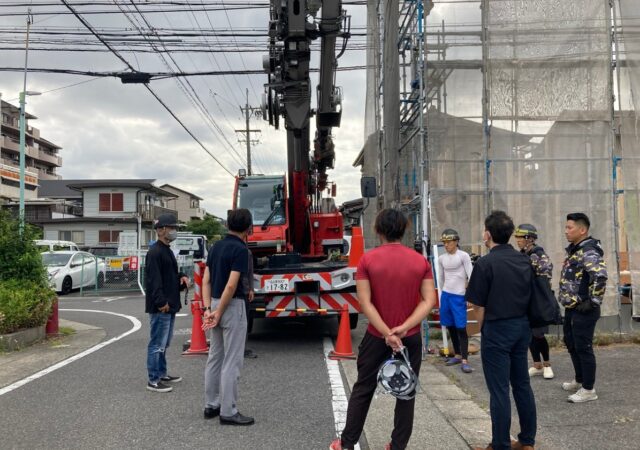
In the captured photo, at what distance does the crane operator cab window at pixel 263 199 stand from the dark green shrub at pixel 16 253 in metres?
3.61

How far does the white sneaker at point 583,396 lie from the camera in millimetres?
5094

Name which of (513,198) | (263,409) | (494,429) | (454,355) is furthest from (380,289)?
(513,198)

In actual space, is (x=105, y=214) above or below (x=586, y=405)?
above

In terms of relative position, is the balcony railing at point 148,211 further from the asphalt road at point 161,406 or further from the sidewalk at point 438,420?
the sidewalk at point 438,420

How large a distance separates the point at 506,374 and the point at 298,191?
238 inches

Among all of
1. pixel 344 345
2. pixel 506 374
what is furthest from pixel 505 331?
pixel 344 345

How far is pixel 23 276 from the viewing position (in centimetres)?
908

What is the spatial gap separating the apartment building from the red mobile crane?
129 ft

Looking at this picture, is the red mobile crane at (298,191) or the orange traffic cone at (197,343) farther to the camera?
the orange traffic cone at (197,343)

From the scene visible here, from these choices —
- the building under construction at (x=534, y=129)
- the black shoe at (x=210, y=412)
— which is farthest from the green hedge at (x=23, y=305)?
the building under construction at (x=534, y=129)

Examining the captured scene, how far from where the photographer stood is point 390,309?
3.55 meters

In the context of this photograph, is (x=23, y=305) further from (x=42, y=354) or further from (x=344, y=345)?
(x=344, y=345)

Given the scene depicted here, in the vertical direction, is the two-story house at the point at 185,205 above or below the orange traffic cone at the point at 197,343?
above

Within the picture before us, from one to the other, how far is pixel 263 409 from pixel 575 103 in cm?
682
